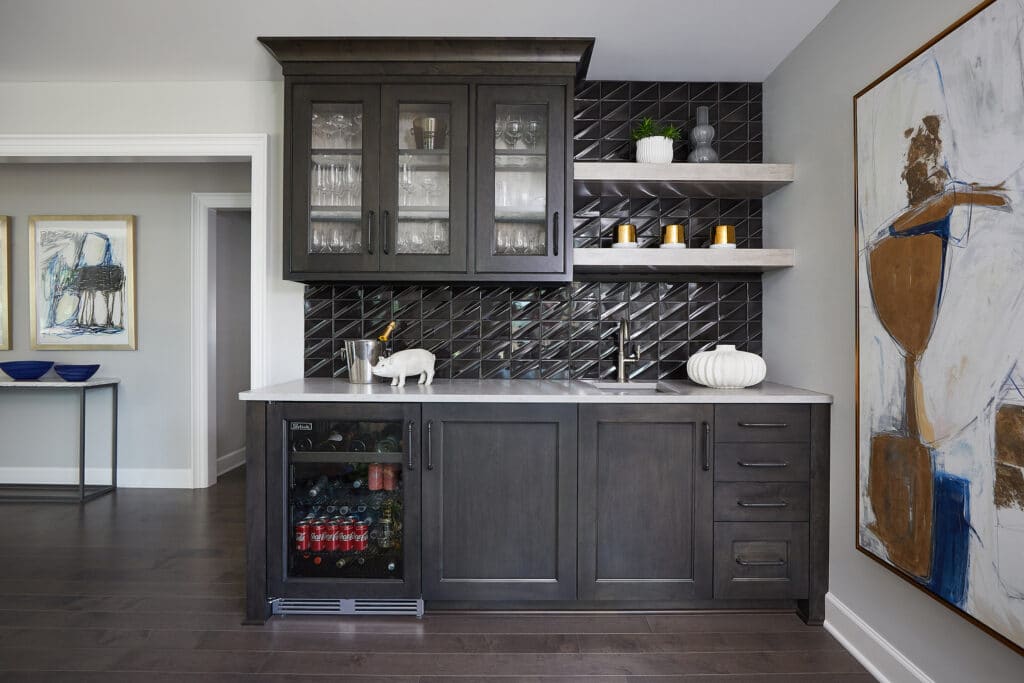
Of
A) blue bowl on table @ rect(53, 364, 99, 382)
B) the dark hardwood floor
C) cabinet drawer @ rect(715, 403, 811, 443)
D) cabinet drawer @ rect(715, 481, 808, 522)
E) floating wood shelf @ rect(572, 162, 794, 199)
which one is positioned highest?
floating wood shelf @ rect(572, 162, 794, 199)

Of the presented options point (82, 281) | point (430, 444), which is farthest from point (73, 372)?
point (430, 444)

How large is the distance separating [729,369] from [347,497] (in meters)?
1.72

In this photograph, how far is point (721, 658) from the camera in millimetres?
2102

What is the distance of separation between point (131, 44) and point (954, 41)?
3.13 meters

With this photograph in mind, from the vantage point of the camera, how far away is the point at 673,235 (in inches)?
109

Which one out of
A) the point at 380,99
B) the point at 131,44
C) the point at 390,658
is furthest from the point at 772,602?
the point at 131,44

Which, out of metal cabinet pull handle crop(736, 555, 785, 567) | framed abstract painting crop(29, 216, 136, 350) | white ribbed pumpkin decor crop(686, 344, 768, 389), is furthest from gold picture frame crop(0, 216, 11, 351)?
metal cabinet pull handle crop(736, 555, 785, 567)

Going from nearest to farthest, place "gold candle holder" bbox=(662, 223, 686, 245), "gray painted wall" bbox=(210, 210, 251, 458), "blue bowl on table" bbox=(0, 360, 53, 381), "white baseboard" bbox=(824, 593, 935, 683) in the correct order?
"white baseboard" bbox=(824, 593, 935, 683), "gold candle holder" bbox=(662, 223, 686, 245), "blue bowl on table" bbox=(0, 360, 53, 381), "gray painted wall" bbox=(210, 210, 251, 458)

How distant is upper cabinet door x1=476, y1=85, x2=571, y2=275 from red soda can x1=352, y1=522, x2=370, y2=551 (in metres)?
1.21

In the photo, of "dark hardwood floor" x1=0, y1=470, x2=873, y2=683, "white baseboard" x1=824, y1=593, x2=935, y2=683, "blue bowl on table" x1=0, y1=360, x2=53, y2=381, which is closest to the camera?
"white baseboard" x1=824, y1=593, x2=935, y2=683

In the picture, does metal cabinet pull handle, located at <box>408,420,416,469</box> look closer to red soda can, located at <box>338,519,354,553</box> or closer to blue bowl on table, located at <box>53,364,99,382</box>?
red soda can, located at <box>338,519,354,553</box>

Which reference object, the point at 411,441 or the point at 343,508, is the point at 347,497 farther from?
the point at 411,441

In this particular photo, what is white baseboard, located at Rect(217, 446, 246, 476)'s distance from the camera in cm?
473

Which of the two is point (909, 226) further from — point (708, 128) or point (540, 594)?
point (540, 594)
